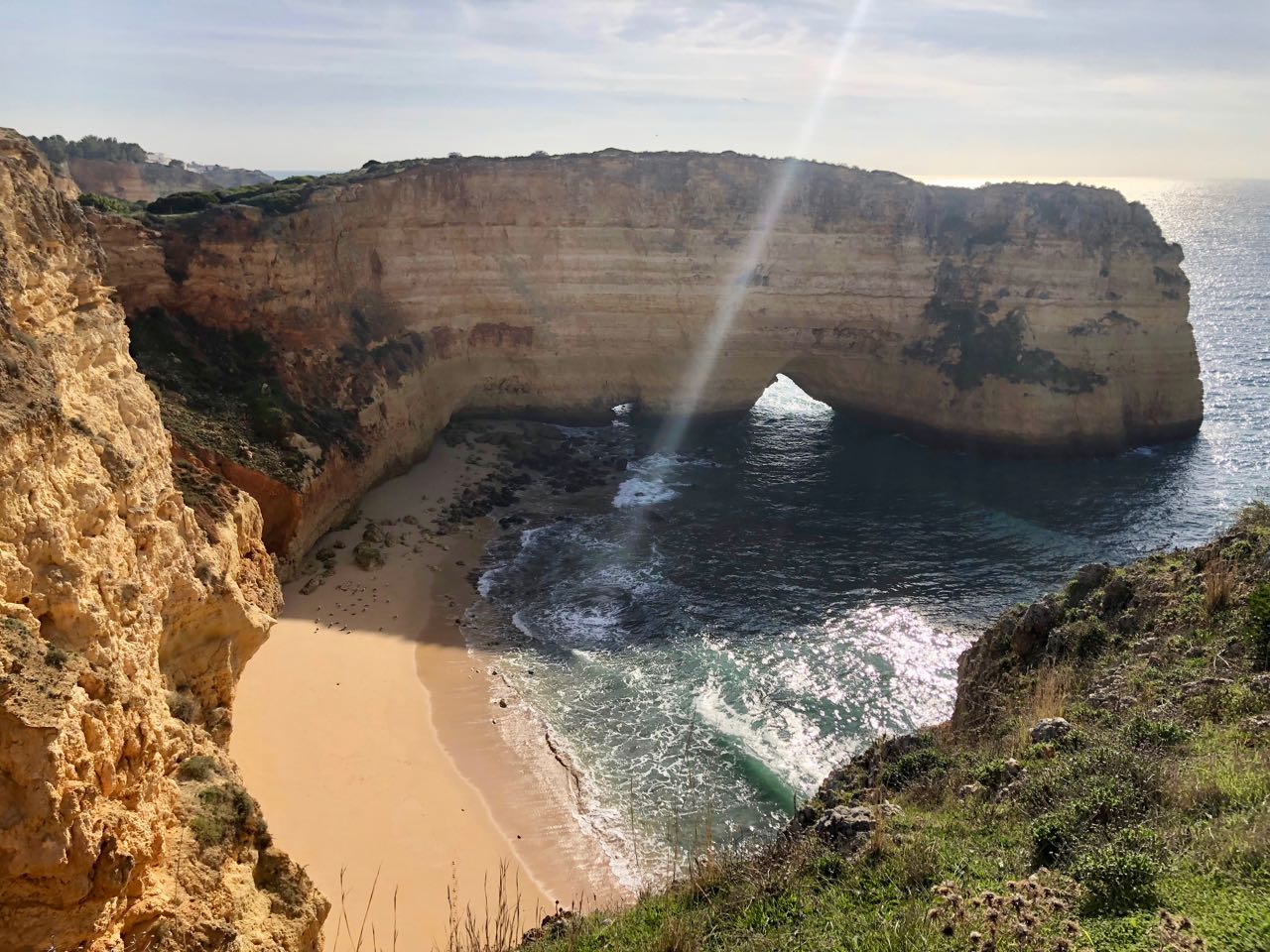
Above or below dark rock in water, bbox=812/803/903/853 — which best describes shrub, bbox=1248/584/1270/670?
above

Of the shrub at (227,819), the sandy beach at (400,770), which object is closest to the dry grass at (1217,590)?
the sandy beach at (400,770)

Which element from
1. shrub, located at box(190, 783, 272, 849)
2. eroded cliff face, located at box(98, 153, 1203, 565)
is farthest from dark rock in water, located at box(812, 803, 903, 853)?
eroded cliff face, located at box(98, 153, 1203, 565)

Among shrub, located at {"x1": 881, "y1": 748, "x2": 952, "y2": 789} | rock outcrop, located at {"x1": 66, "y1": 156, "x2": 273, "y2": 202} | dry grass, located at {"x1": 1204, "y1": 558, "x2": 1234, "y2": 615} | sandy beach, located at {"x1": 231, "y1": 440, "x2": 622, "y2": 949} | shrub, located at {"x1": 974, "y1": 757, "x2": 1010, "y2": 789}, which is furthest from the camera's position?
rock outcrop, located at {"x1": 66, "y1": 156, "x2": 273, "y2": 202}

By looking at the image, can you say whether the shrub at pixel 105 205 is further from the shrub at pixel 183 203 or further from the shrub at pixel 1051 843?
the shrub at pixel 1051 843

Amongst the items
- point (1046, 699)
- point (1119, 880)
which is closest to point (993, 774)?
point (1046, 699)

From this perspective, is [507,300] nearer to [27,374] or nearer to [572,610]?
[572,610]

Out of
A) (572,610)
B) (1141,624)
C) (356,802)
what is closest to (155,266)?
(572,610)

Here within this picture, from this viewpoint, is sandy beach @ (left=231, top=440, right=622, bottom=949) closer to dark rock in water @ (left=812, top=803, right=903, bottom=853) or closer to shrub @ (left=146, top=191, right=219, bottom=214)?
dark rock in water @ (left=812, top=803, right=903, bottom=853)
